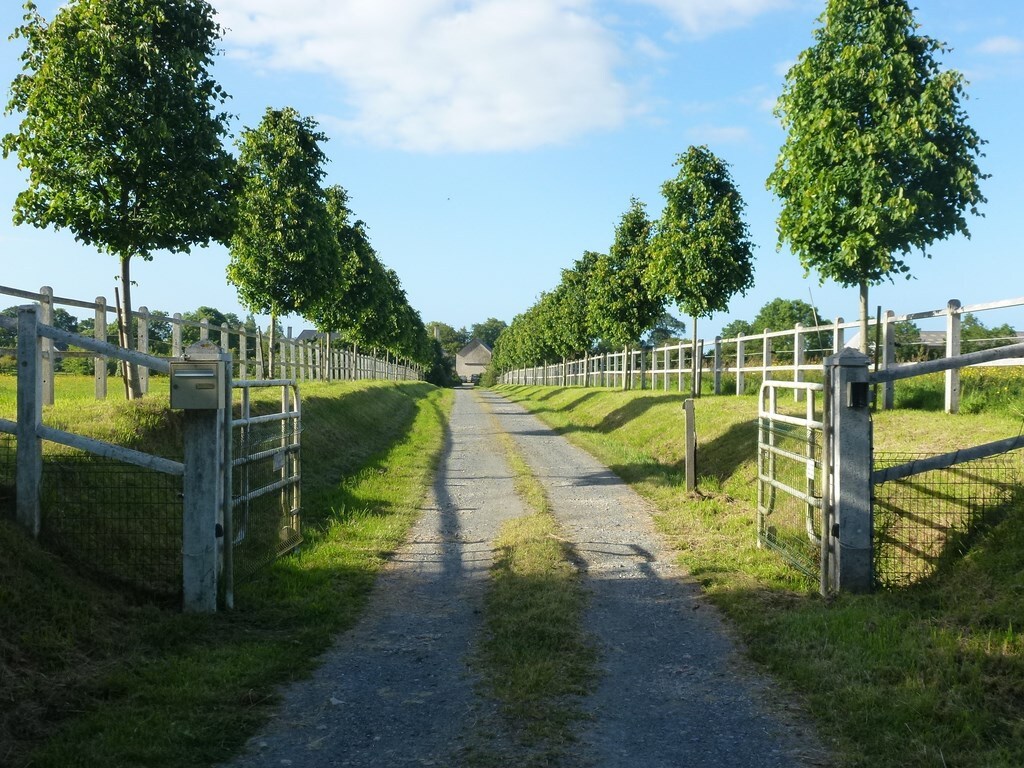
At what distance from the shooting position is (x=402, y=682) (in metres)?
5.09

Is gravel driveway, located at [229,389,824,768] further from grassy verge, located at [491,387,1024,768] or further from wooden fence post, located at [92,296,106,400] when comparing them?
wooden fence post, located at [92,296,106,400]

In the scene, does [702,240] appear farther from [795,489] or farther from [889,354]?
[795,489]

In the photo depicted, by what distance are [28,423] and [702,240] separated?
57.3 ft

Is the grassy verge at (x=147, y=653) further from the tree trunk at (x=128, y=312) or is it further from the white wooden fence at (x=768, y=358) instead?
the white wooden fence at (x=768, y=358)

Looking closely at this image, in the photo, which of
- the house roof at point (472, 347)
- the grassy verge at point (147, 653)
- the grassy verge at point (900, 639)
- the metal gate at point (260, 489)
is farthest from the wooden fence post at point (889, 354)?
the house roof at point (472, 347)

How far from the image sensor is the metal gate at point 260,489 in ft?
23.9

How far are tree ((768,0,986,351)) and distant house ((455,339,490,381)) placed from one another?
17096 cm

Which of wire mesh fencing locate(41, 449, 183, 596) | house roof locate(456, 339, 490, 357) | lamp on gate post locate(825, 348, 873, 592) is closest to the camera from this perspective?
wire mesh fencing locate(41, 449, 183, 596)

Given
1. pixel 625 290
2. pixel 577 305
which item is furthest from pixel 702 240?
pixel 577 305

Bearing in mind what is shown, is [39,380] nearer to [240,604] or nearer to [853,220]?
[240,604]

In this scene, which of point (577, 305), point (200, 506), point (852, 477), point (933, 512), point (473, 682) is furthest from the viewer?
point (577, 305)

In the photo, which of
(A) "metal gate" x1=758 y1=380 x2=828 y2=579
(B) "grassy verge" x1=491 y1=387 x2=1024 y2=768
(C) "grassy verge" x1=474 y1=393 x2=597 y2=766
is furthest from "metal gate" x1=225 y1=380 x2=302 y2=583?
(A) "metal gate" x1=758 y1=380 x2=828 y2=579

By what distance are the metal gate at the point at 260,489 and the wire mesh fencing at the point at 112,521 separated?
1.65 ft

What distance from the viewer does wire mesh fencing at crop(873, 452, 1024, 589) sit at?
658 centimetres
